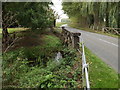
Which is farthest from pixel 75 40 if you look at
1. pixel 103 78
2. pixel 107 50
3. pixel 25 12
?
pixel 25 12

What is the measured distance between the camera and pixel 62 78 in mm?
3762

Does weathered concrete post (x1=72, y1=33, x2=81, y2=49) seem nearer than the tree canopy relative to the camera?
Yes

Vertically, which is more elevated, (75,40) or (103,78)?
(75,40)

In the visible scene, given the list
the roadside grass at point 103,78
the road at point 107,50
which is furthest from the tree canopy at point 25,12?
the roadside grass at point 103,78

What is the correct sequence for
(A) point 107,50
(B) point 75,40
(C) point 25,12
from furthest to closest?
(C) point 25,12 < (A) point 107,50 < (B) point 75,40

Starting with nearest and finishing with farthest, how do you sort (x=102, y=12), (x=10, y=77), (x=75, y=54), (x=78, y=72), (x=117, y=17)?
(x=78, y=72), (x=10, y=77), (x=75, y=54), (x=117, y=17), (x=102, y=12)

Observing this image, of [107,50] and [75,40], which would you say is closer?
[75,40]

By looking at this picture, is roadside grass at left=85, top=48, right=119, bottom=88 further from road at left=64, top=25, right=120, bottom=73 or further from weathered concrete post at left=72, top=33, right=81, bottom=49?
weathered concrete post at left=72, top=33, right=81, bottom=49

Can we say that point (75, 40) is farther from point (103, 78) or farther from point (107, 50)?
point (107, 50)

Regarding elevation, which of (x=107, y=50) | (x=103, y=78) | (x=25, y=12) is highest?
(x=25, y=12)

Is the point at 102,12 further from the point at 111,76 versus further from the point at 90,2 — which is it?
the point at 111,76

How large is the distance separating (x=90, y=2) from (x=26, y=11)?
13.4 m

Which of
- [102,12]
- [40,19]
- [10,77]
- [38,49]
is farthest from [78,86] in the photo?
[102,12]

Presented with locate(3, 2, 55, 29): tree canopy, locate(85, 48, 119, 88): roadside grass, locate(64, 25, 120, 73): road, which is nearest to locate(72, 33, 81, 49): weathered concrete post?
locate(64, 25, 120, 73): road
